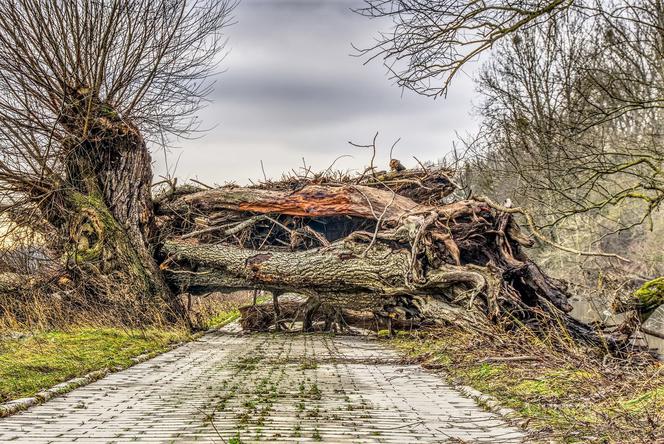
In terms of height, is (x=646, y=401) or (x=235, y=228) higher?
(x=235, y=228)

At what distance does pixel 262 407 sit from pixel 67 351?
479 cm

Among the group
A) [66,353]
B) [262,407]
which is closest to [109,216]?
[66,353]

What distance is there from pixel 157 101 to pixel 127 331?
611 cm

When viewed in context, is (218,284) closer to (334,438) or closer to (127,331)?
(127,331)

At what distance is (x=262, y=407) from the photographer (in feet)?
19.1

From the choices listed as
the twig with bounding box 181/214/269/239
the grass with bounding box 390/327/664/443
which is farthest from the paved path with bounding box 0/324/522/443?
the twig with bounding box 181/214/269/239

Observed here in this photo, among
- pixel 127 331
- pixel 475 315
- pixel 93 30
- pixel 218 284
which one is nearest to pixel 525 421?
pixel 475 315

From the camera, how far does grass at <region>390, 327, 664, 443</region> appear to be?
4406 mm

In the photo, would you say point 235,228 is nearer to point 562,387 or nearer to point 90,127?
point 90,127

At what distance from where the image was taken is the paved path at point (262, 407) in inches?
185

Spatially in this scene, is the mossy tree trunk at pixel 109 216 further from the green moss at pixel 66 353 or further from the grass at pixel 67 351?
the green moss at pixel 66 353

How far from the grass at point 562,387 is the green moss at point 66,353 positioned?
4697 mm

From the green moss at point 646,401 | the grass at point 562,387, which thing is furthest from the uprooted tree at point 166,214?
the green moss at point 646,401

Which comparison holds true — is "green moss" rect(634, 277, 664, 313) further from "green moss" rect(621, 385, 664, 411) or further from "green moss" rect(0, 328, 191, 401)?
"green moss" rect(0, 328, 191, 401)
